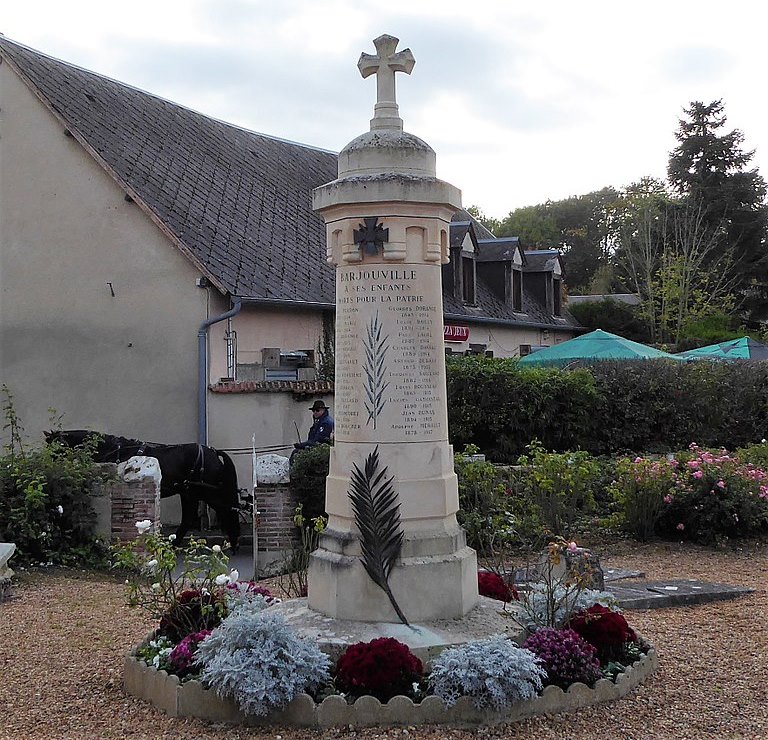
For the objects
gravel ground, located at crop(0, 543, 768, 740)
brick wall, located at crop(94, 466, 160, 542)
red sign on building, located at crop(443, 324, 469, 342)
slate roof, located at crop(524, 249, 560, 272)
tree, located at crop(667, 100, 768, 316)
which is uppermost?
tree, located at crop(667, 100, 768, 316)

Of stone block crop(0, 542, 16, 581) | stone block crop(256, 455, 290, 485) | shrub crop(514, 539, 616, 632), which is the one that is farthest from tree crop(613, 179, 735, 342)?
shrub crop(514, 539, 616, 632)

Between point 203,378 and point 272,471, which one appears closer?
point 272,471

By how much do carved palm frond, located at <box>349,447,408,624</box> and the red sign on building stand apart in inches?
576

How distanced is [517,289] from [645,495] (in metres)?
15.5

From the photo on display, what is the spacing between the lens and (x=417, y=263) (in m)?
6.30

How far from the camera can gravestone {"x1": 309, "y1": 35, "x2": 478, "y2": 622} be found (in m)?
6.07

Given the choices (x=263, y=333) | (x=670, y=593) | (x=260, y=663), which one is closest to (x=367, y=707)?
(x=260, y=663)

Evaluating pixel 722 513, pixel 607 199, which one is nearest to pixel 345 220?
pixel 722 513

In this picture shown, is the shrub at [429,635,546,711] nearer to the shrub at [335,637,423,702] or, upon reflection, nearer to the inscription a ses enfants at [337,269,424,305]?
the shrub at [335,637,423,702]

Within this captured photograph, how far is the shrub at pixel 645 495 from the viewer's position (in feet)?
37.1

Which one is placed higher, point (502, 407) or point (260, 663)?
point (502, 407)

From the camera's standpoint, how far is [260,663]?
200 inches

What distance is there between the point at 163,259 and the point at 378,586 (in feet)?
34.8

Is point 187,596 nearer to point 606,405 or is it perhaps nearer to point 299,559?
point 299,559
